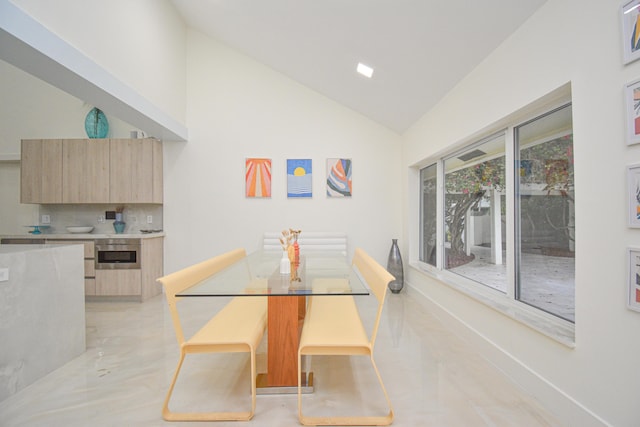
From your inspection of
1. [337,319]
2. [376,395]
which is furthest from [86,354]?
[376,395]

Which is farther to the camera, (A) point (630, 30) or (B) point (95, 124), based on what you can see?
(B) point (95, 124)

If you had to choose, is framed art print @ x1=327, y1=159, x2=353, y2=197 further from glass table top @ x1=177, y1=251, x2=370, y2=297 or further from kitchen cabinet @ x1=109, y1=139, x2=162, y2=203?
kitchen cabinet @ x1=109, y1=139, x2=162, y2=203

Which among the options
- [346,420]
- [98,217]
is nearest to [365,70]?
[346,420]

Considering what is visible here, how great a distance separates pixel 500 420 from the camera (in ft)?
5.53

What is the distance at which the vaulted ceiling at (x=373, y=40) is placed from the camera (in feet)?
7.35

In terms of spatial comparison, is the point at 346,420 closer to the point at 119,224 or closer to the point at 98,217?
the point at 119,224

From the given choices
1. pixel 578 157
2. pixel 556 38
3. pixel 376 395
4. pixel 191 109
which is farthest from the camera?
pixel 191 109

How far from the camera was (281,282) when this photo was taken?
1.95 meters

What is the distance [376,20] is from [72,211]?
17.2ft

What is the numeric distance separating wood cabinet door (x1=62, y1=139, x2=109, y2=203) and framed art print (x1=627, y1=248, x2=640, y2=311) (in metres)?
5.48

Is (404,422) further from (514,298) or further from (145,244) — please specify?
(145,244)

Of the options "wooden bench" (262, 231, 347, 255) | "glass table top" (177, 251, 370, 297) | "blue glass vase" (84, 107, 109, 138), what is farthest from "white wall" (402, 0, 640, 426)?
"blue glass vase" (84, 107, 109, 138)

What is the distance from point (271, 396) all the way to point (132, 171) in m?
3.96

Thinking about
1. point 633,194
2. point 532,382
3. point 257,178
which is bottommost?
point 532,382
